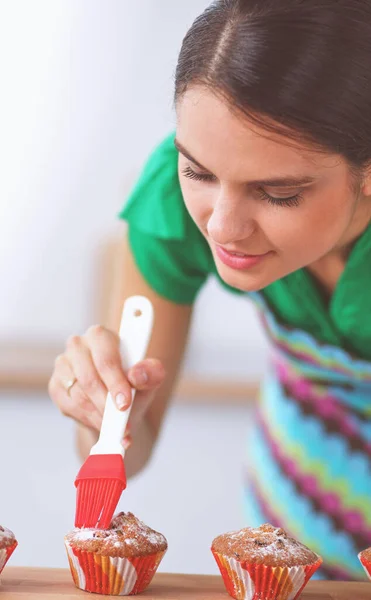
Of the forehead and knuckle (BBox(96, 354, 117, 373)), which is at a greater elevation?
the forehead

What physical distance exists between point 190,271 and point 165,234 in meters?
0.10

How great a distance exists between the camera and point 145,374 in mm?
1073

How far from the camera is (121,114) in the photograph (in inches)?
101

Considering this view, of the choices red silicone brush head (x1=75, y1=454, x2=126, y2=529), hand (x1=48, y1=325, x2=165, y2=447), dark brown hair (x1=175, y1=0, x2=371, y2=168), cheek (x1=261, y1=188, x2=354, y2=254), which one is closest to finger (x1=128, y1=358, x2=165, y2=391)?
hand (x1=48, y1=325, x2=165, y2=447)

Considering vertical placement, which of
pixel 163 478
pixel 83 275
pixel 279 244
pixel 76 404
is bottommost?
pixel 163 478

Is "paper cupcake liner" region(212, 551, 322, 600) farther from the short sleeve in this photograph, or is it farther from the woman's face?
the short sleeve

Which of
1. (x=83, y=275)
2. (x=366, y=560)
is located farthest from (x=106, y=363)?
(x=83, y=275)

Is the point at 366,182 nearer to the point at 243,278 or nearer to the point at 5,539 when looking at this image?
the point at 243,278

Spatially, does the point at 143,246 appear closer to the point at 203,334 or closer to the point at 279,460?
the point at 279,460

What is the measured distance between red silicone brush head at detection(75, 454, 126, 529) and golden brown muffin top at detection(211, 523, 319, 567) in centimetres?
14

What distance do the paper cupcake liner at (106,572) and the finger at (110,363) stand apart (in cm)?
17

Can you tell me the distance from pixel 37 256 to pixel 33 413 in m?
0.46

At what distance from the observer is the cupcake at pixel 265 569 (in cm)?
95

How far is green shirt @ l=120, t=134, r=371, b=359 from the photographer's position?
1.25 meters
